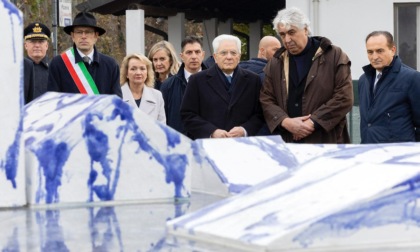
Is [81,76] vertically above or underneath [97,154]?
above

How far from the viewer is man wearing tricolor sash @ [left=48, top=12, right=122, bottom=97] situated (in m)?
8.11

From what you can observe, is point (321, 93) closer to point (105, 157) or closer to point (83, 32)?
point (83, 32)

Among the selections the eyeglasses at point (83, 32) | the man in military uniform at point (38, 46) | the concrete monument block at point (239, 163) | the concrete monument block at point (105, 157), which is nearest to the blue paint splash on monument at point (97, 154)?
the concrete monument block at point (105, 157)

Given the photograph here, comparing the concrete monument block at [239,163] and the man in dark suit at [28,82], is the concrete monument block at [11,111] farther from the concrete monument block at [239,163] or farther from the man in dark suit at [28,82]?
the man in dark suit at [28,82]

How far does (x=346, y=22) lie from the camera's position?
17.1 meters

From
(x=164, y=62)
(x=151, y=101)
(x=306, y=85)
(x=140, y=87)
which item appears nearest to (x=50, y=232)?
(x=306, y=85)

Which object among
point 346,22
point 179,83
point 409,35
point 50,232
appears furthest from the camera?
point 346,22

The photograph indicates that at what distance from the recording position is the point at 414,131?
8117 mm

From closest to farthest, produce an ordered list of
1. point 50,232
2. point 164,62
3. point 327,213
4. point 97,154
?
point 327,213 → point 50,232 → point 97,154 → point 164,62

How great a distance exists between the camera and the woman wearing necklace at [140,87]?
9258 mm

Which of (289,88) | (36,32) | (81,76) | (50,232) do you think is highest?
(36,32)

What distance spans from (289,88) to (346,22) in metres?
9.31

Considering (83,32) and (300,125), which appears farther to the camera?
(83,32)

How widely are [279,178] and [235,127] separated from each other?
3837 millimetres
